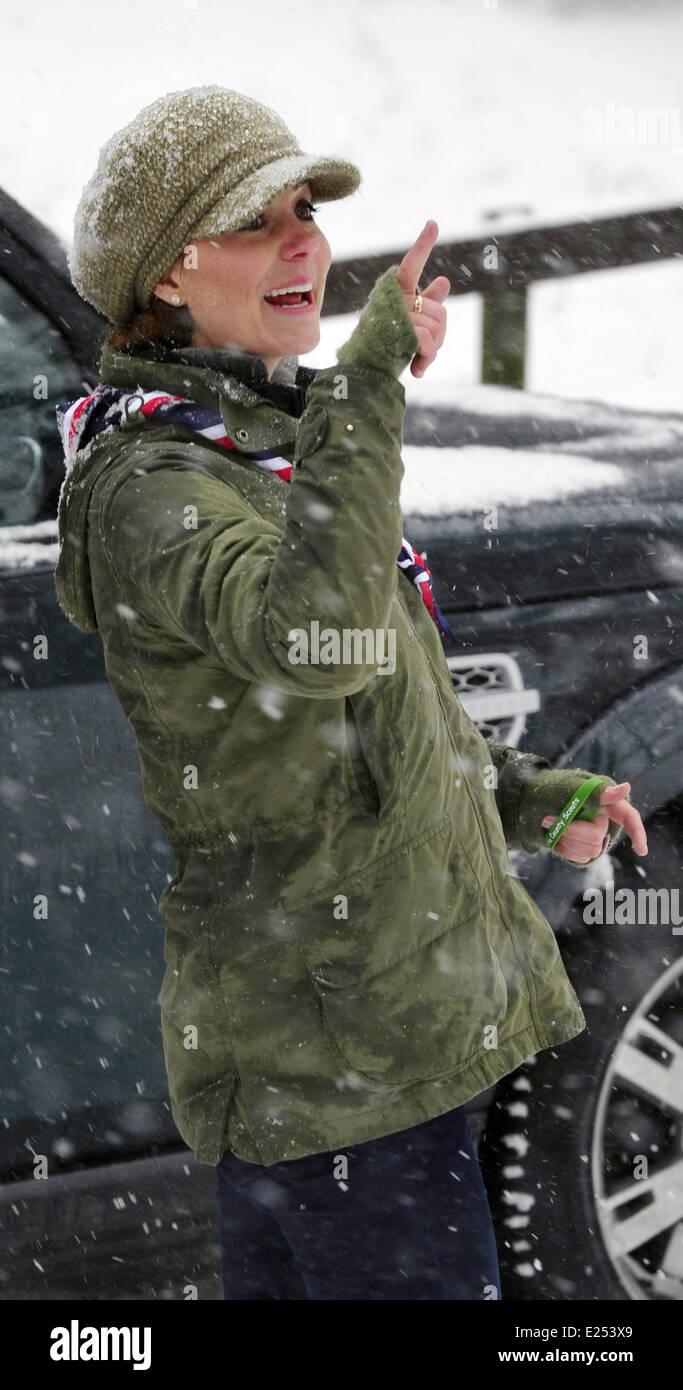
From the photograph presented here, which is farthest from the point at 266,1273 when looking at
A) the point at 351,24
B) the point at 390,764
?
the point at 351,24

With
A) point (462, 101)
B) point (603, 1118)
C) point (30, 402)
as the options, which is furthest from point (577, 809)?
point (462, 101)

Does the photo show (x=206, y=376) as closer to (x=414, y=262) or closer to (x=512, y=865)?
(x=414, y=262)

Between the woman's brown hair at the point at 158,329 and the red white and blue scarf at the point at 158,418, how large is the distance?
7cm

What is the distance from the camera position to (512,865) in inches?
78.5

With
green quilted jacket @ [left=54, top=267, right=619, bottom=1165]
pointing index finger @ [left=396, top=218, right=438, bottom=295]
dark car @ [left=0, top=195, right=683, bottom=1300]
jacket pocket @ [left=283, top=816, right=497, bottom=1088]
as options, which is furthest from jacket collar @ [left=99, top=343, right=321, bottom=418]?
dark car @ [left=0, top=195, right=683, bottom=1300]

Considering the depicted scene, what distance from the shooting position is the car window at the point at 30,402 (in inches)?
81.8

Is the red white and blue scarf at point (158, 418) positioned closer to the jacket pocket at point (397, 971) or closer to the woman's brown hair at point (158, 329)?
the woman's brown hair at point (158, 329)

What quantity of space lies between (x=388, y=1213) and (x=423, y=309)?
89cm

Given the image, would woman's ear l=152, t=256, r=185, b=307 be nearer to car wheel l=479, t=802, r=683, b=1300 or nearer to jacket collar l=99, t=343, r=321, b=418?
jacket collar l=99, t=343, r=321, b=418

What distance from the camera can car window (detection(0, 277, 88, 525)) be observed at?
2.08 m

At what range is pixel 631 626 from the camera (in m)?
2.18

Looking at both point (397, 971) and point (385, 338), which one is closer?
point (385, 338)

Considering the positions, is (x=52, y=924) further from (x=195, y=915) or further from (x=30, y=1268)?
(x=195, y=915)

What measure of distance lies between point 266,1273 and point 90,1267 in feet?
2.18
